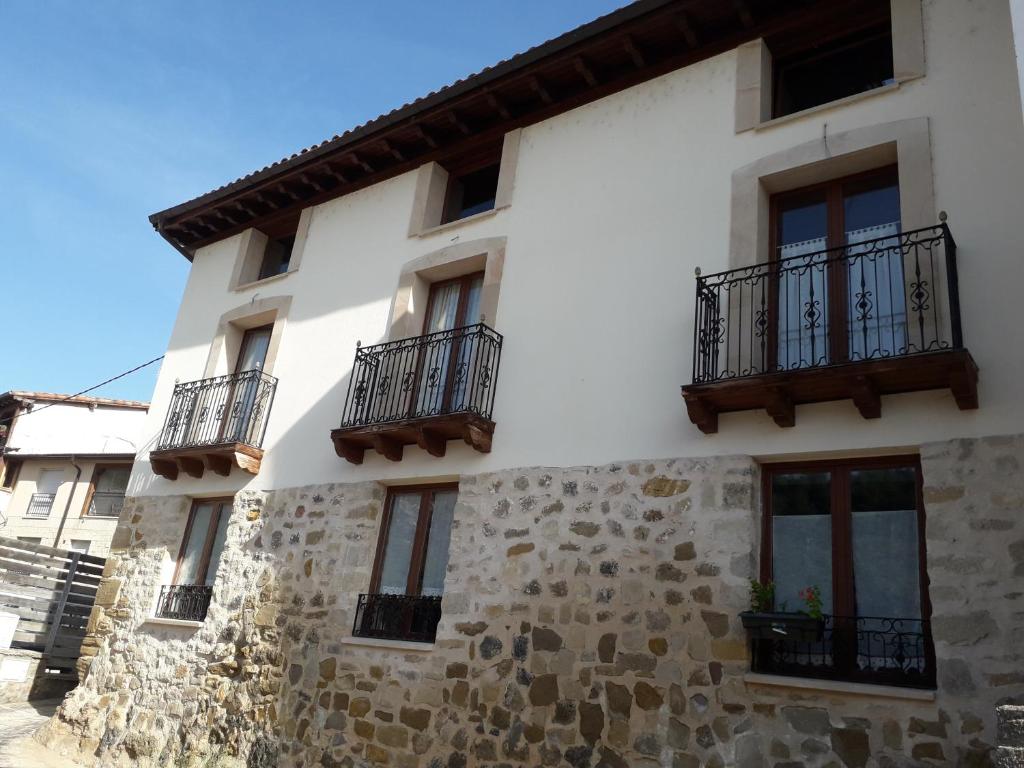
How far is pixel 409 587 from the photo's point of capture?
8250 mm

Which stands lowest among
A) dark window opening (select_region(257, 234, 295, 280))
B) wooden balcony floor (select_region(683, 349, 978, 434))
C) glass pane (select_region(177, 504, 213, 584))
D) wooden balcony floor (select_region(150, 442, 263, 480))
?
glass pane (select_region(177, 504, 213, 584))

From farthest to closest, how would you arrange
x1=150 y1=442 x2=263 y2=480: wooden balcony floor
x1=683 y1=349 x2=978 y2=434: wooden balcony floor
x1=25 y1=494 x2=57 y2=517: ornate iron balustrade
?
1. x1=25 y1=494 x2=57 y2=517: ornate iron balustrade
2. x1=150 y1=442 x2=263 y2=480: wooden balcony floor
3. x1=683 y1=349 x2=978 y2=434: wooden balcony floor

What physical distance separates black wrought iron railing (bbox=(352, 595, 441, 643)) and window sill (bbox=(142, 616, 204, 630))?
236 cm

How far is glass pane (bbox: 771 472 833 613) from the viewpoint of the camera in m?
6.13

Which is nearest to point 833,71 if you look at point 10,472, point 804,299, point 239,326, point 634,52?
point 634,52

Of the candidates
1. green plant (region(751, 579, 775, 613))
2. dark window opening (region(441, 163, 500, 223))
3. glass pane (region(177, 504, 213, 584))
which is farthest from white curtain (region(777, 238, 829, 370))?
glass pane (region(177, 504, 213, 584))

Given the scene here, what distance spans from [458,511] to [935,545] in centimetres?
415

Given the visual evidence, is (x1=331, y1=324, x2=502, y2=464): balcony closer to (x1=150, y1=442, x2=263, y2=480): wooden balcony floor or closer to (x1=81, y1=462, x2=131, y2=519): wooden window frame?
(x1=150, y1=442, x2=263, y2=480): wooden balcony floor

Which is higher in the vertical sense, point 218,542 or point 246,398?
point 246,398

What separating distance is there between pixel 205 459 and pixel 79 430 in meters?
20.3

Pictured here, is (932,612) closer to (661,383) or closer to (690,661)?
(690,661)

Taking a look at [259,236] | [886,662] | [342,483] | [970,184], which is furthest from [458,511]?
[259,236]

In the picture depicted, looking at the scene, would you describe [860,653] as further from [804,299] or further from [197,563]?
[197,563]

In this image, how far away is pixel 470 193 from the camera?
35.0ft
